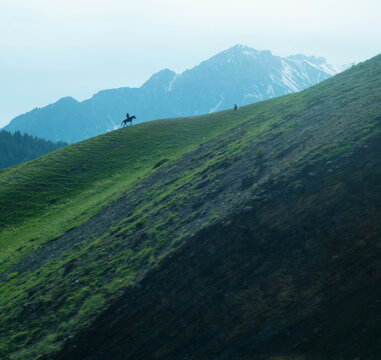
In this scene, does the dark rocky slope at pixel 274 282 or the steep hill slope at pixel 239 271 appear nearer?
the dark rocky slope at pixel 274 282

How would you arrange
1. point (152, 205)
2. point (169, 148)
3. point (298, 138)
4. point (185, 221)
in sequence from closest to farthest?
1. point (185, 221)
2. point (298, 138)
3. point (152, 205)
4. point (169, 148)

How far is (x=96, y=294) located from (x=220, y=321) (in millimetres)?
7663

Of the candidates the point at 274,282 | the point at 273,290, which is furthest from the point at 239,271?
the point at 273,290

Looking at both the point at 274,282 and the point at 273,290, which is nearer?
the point at 273,290

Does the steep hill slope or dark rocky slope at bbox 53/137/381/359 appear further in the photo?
the steep hill slope

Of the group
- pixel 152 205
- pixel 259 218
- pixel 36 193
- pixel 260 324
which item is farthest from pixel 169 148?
pixel 260 324

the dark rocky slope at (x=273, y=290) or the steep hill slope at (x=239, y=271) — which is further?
the steep hill slope at (x=239, y=271)

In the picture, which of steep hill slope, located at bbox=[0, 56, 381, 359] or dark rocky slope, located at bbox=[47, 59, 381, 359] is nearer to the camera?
dark rocky slope, located at bbox=[47, 59, 381, 359]

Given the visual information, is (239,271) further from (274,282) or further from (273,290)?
(273,290)

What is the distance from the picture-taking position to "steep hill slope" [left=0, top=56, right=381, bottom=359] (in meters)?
15.5

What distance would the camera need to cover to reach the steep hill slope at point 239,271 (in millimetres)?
15477

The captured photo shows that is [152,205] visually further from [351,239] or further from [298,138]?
[351,239]

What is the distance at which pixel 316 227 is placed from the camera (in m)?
18.2

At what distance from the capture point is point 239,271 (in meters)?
18.1
